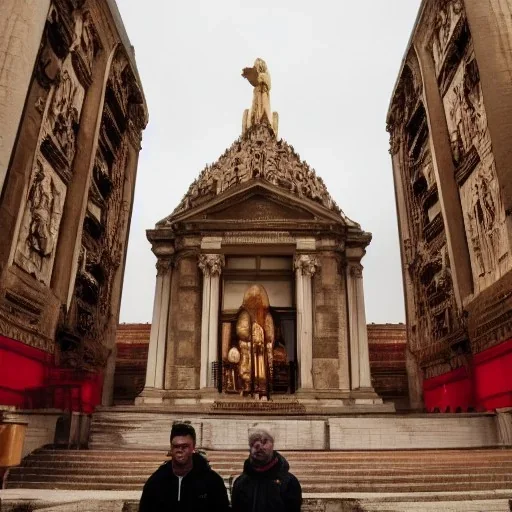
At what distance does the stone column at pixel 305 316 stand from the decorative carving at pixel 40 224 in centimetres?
802

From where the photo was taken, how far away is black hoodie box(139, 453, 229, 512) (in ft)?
8.55

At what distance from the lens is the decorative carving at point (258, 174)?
17.8 m

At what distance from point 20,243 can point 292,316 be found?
9944 millimetres

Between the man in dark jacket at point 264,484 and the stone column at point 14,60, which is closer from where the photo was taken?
the man in dark jacket at point 264,484

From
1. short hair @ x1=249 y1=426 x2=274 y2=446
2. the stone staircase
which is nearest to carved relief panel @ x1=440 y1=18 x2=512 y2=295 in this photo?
the stone staircase

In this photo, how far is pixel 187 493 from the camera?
2639 millimetres

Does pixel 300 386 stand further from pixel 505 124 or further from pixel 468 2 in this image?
pixel 468 2

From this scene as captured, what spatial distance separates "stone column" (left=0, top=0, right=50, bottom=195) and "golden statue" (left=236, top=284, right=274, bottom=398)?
27.7ft

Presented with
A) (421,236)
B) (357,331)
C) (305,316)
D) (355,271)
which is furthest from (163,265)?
(421,236)

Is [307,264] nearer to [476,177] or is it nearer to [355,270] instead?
[355,270]

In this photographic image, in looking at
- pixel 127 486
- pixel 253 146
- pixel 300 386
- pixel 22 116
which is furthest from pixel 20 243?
pixel 253 146

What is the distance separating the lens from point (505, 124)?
11.6m

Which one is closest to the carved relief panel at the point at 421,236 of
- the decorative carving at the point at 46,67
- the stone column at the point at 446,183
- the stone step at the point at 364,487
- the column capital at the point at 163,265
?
the stone column at the point at 446,183

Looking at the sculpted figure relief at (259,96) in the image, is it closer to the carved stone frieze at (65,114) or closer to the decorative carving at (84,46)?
the decorative carving at (84,46)
